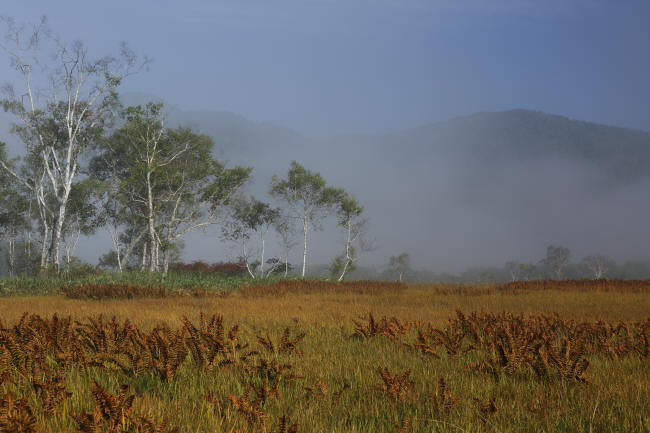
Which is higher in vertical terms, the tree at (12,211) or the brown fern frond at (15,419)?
the tree at (12,211)

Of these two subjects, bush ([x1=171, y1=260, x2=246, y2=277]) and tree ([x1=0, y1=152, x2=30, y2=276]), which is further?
tree ([x1=0, y1=152, x2=30, y2=276])

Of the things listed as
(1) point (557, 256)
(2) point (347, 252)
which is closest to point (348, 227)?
(2) point (347, 252)

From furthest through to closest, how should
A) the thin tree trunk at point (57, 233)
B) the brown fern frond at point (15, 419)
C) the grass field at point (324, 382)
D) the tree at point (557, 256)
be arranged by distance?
the tree at point (557, 256) < the thin tree trunk at point (57, 233) < the grass field at point (324, 382) < the brown fern frond at point (15, 419)

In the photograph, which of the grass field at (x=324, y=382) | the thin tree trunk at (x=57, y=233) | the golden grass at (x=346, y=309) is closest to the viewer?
the grass field at (x=324, y=382)

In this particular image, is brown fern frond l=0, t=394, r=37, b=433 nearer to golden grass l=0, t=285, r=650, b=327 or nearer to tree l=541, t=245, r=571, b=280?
golden grass l=0, t=285, r=650, b=327

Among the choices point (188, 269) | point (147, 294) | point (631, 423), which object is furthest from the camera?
point (188, 269)

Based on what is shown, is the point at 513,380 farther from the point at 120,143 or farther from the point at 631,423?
the point at 120,143

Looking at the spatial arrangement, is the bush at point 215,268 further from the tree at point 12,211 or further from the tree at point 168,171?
the tree at point 12,211

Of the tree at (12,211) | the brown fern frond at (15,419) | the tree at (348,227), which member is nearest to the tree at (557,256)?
the tree at (348,227)

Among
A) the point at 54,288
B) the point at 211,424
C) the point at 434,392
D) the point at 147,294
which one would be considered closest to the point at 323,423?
the point at 211,424

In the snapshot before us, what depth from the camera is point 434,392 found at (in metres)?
3.53

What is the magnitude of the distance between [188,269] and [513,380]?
108ft

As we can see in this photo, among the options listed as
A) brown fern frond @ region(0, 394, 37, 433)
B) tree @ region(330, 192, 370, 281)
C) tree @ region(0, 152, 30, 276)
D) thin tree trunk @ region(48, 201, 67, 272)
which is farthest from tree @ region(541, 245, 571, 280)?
brown fern frond @ region(0, 394, 37, 433)

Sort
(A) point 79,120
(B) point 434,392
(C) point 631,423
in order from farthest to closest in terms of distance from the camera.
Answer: (A) point 79,120, (B) point 434,392, (C) point 631,423
